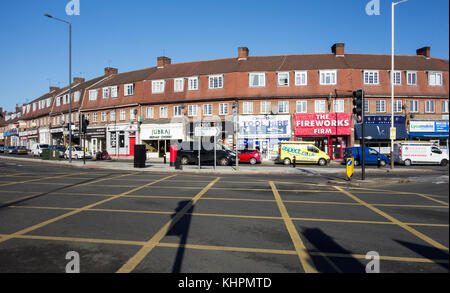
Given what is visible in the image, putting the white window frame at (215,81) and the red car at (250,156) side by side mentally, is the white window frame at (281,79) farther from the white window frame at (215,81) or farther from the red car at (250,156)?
the red car at (250,156)

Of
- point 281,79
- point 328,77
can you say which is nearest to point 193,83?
point 281,79

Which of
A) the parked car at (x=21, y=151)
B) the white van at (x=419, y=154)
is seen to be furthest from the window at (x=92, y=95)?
the white van at (x=419, y=154)

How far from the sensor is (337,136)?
3272 cm

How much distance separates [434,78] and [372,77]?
7070 mm

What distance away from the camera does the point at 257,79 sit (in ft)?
111

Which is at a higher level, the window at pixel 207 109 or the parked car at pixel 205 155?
the window at pixel 207 109

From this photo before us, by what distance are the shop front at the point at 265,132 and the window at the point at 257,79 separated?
368cm

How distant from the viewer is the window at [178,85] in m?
36.2

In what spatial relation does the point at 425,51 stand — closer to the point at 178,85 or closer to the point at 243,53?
the point at 243,53

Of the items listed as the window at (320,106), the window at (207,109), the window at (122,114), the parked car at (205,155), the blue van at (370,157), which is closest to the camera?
the parked car at (205,155)
